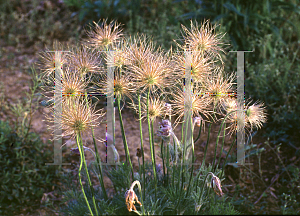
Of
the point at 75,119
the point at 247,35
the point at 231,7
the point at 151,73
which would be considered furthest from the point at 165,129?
the point at 247,35

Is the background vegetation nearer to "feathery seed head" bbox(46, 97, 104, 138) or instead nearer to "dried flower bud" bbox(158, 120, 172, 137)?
"dried flower bud" bbox(158, 120, 172, 137)

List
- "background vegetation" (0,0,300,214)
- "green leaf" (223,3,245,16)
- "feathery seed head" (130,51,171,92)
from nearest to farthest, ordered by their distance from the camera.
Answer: "feathery seed head" (130,51,171,92), "background vegetation" (0,0,300,214), "green leaf" (223,3,245,16)

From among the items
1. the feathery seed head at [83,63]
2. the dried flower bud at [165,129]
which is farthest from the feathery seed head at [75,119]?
the dried flower bud at [165,129]

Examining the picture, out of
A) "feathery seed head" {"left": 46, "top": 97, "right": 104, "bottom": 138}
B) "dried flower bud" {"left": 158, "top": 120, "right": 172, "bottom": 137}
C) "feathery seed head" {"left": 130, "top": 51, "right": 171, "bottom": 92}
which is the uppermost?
"feathery seed head" {"left": 130, "top": 51, "right": 171, "bottom": 92}

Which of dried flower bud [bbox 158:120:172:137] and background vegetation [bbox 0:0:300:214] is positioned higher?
background vegetation [bbox 0:0:300:214]

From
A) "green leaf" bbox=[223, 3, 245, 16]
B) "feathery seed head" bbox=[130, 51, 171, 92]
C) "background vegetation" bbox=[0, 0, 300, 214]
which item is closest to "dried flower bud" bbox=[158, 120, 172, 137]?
"feathery seed head" bbox=[130, 51, 171, 92]

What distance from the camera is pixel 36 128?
3723 millimetres

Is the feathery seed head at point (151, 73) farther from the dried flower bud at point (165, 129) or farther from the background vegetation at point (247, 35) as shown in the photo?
the background vegetation at point (247, 35)

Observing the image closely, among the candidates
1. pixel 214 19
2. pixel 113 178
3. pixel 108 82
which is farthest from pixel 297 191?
pixel 214 19

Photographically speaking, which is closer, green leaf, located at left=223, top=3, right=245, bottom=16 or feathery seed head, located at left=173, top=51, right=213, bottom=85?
feathery seed head, located at left=173, top=51, right=213, bottom=85

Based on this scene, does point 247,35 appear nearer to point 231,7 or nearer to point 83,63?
point 231,7

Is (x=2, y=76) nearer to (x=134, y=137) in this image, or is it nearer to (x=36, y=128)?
(x=36, y=128)

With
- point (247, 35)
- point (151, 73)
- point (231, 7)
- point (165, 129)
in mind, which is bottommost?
point (165, 129)

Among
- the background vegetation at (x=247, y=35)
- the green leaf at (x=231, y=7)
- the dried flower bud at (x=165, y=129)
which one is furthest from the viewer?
the green leaf at (x=231, y=7)
